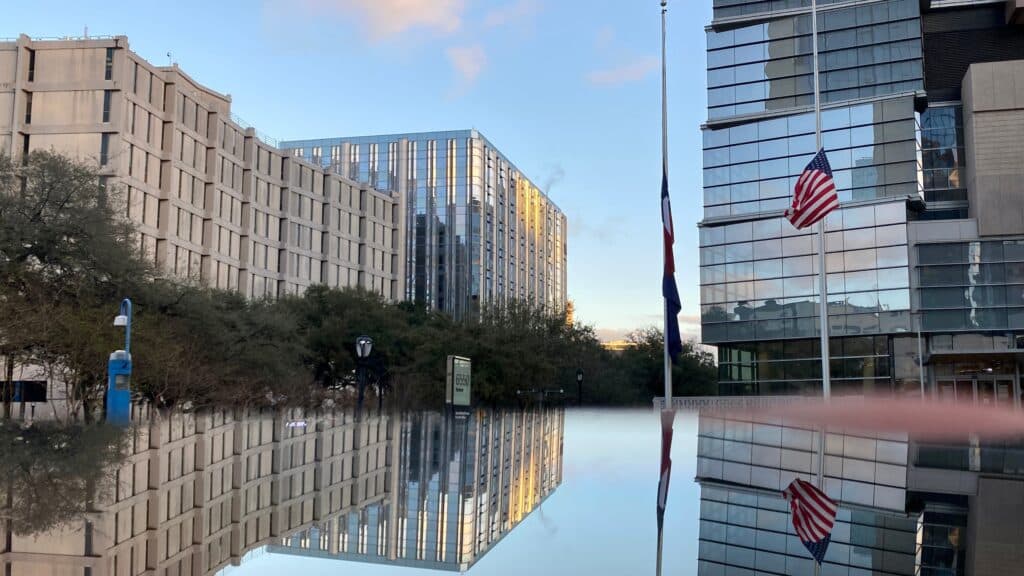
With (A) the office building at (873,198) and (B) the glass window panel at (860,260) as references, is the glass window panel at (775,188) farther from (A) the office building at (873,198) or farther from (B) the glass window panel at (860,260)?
(B) the glass window panel at (860,260)

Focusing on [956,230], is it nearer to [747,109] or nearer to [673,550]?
[747,109]

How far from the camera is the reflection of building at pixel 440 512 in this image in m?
5.82

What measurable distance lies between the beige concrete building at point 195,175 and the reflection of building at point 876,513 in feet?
117

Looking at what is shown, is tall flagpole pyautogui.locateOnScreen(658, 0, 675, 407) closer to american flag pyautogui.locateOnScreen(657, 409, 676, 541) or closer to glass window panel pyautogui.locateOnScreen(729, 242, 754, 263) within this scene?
american flag pyautogui.locateOnScreen(657, 409, 676, 541)

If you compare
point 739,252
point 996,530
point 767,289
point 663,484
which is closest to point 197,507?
point 663,484

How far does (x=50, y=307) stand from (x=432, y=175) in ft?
344

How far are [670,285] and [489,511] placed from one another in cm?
2370

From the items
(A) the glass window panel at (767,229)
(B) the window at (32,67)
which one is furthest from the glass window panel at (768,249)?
(B) the window at (32,67)

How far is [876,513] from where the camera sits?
6.81m

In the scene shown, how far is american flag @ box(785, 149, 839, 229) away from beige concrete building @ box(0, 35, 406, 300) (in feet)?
87.1

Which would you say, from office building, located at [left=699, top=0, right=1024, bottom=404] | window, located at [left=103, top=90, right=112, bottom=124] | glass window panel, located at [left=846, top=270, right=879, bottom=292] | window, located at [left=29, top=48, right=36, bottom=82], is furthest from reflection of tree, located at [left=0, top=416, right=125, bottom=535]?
window, located at [left=29, top=48, right=36, bottom=82]

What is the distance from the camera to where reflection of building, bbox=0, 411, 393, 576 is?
17.7 ft

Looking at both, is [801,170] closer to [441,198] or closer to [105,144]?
[105,144]

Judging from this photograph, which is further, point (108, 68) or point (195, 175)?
point (195, 175)
